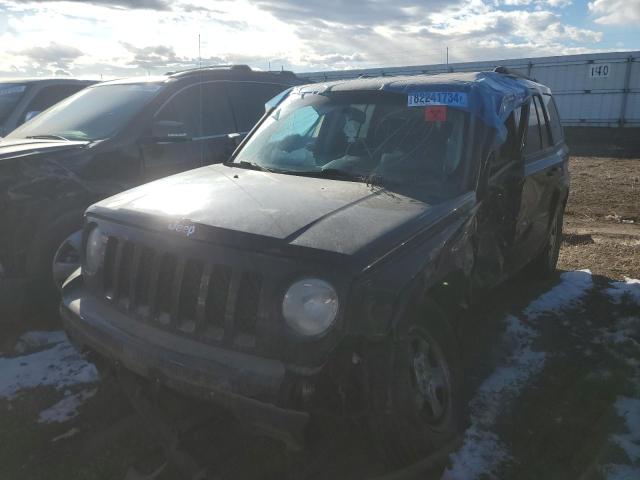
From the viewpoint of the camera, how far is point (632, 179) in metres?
13.1

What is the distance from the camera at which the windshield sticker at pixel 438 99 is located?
11.7 feet

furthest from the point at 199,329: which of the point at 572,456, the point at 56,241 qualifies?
the point at 56,241

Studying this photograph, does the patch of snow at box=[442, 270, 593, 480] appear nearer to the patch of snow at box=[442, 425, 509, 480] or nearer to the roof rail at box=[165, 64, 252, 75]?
the patch of snow at box=[442, 425, 509, 480]

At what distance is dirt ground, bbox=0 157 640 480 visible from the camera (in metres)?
2.82

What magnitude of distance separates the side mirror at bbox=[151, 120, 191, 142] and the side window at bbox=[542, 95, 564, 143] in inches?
134

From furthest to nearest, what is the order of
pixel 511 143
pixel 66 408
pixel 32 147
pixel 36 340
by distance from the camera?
1. pixel 32 147
2. pixel 36 340
3. pixel 511 143
4. pixel 66 408

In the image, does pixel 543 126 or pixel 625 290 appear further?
pixel 625 290

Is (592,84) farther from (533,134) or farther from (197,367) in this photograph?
(197,367)

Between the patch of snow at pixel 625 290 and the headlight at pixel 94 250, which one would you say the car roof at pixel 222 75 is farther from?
A: the patch of snow at pixel 625 290

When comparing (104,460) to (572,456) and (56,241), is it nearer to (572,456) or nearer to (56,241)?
(56,241)

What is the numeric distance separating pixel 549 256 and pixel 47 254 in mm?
4630

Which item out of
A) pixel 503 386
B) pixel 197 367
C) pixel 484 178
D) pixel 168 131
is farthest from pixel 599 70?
pixel 197 367

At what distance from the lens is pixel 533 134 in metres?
4.78

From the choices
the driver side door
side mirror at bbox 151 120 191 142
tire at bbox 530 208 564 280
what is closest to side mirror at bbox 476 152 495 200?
the driver side door
